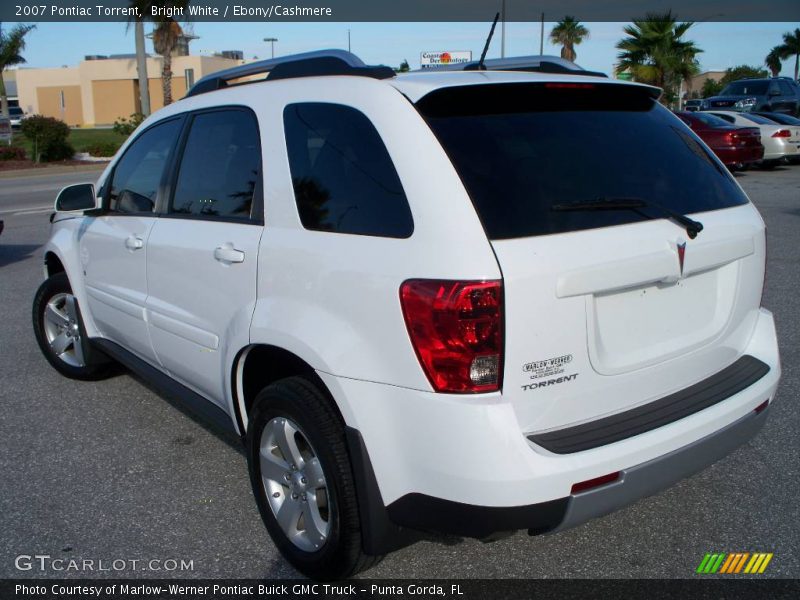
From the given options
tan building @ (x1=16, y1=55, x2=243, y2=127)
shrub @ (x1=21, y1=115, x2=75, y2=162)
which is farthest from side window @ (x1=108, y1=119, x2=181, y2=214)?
tan building @ (x1=16, y1=55, x2=243, y2=127)

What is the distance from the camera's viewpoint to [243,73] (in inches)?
144

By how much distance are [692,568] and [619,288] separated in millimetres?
1259

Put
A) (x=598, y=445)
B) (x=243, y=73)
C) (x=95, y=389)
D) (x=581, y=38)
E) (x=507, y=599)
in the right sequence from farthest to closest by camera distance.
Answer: (x=581, y=38) < (x=95, y=389) < (x=243, y=73) < (x=507, y=599) < (x=598, y=445)

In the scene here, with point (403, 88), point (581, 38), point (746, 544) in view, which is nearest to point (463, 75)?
point (403, 88)

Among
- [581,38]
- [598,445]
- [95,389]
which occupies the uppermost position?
[581,38]

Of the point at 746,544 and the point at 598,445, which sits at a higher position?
the point at 598,445

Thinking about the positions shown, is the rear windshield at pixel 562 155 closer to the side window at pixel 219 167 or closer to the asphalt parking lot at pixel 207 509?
the side window at pixel 219 167

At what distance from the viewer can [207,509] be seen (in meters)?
3.52

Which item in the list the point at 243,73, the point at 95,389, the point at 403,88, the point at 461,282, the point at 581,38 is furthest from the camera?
the point at 581,38

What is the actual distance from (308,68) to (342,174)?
657 millimetres

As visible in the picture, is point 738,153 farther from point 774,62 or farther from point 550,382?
point 774,62

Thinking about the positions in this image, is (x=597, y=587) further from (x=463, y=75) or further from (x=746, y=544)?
(x=463, y=75)

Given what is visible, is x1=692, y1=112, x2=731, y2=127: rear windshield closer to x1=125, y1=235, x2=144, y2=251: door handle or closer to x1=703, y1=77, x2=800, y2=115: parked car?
x1=703, y1=77, x2=800, y2=115: parked car

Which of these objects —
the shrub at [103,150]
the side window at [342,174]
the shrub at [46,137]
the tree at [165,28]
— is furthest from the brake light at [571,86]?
the tree at [165,28]
